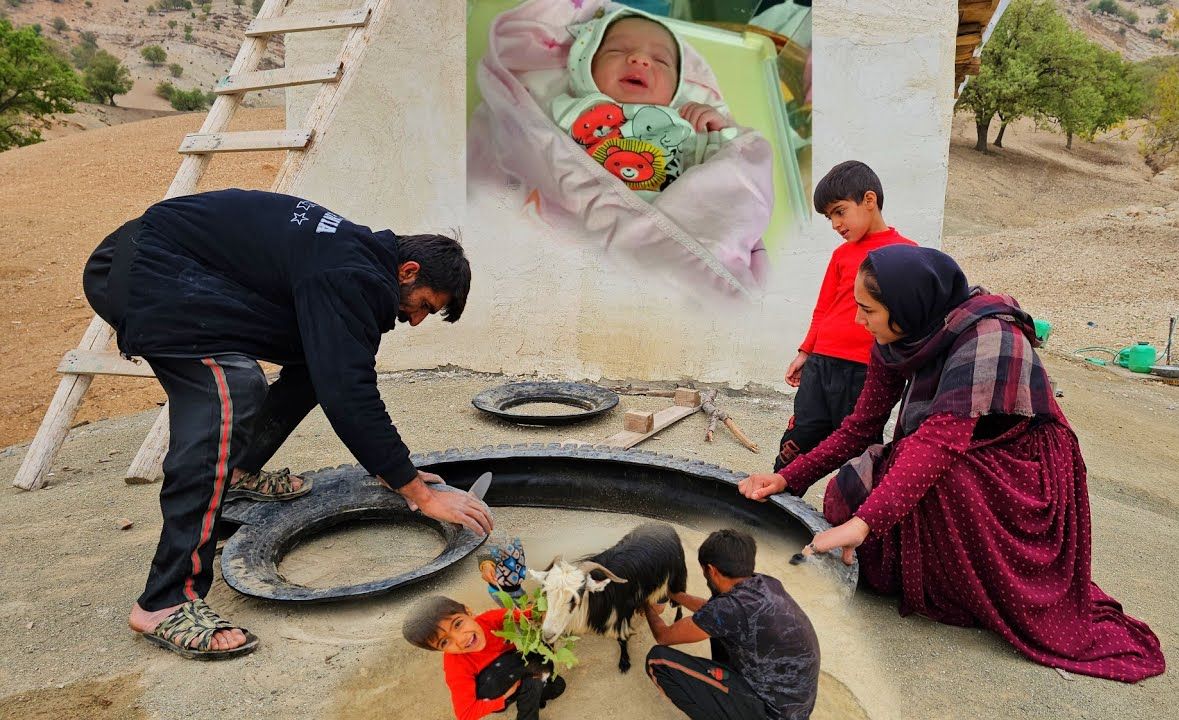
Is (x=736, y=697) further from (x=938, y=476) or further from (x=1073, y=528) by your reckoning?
(x=1073, y=528)

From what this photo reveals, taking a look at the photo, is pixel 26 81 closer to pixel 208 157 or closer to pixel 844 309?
pixel 208 157

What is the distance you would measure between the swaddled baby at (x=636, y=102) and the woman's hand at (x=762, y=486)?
10.5 feet

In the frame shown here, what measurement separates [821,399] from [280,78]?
10.8 ft

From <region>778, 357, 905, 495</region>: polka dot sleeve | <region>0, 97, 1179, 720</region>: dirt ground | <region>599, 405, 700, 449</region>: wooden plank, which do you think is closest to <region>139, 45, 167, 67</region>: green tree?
<region>0, 97, 1179, 720</region>: dirt ground

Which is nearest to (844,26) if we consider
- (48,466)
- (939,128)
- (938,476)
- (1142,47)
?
(939,128)

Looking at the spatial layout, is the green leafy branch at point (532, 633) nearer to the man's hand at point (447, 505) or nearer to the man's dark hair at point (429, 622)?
the man's dark hair at point (429, 622)

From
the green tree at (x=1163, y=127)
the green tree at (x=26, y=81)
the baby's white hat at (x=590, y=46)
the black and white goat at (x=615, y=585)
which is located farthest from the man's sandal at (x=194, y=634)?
the green tree at (x=1163, y=127)

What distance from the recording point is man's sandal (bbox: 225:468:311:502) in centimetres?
320

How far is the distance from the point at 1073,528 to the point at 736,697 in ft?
4.46

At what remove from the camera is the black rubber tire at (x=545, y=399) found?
505cm

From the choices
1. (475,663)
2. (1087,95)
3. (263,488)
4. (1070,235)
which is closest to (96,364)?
(263,488)

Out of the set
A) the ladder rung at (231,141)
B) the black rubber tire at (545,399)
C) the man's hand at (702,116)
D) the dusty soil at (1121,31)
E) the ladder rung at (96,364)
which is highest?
the dusty soil at (1121,31)

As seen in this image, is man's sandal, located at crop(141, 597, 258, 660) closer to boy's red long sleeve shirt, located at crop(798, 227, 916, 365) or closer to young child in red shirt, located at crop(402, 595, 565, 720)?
young child in red shirt, located at crop(402, 595, 565, 720)

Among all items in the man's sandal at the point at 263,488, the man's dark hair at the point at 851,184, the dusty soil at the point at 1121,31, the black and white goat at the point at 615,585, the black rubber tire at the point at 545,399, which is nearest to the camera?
the black and white goat at the point at 615,585
